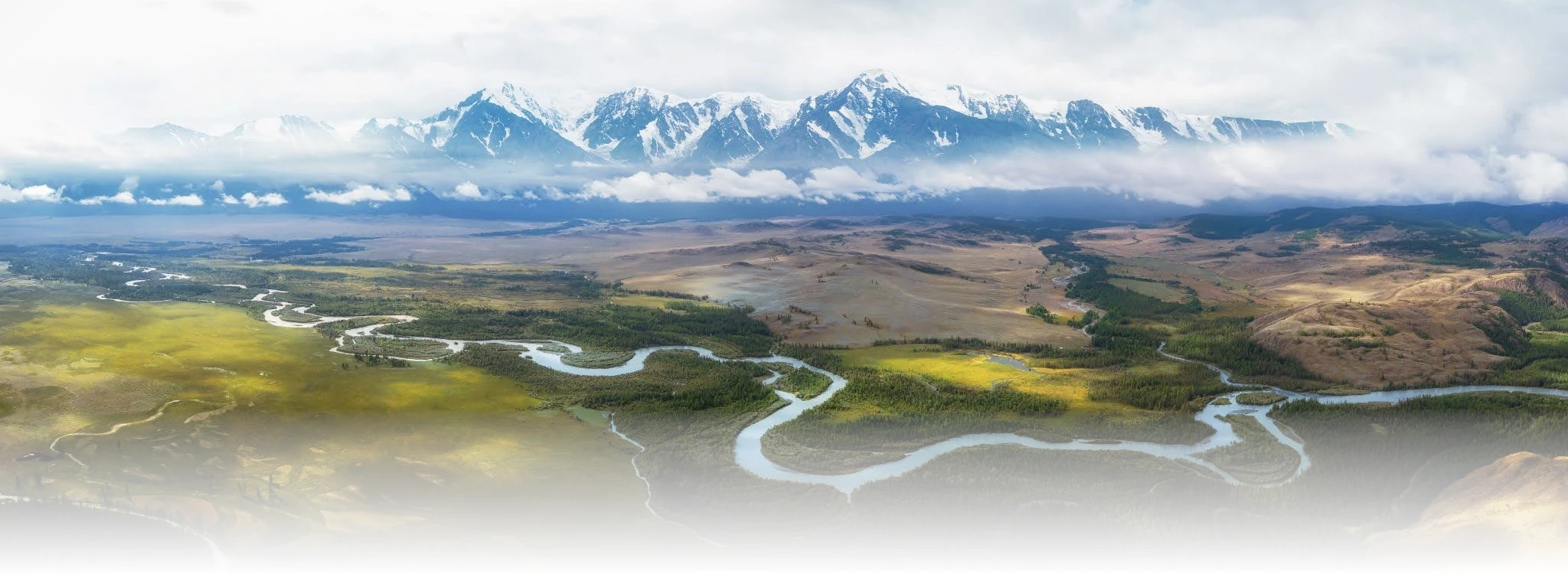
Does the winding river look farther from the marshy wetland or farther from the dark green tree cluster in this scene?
the dark green tree cluster

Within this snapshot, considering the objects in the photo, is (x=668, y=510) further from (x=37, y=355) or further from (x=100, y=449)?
(x=37, y=355)

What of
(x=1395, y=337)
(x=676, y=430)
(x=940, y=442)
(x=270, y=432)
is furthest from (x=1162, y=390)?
(x=270, y=432)

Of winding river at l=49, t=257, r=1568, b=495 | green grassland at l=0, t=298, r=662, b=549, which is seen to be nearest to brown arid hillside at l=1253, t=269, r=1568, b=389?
winding river at l=49, t=257, r=1568, b=495

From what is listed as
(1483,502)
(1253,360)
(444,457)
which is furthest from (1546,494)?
(444,457)

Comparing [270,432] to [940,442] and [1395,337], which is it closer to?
[940,442]

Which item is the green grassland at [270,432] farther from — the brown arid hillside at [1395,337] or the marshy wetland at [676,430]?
the brown arid hillside at [1395,337]

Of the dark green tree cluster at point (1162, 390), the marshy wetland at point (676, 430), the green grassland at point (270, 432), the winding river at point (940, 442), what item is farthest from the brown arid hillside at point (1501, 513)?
the green grassland at point (270, 432)
